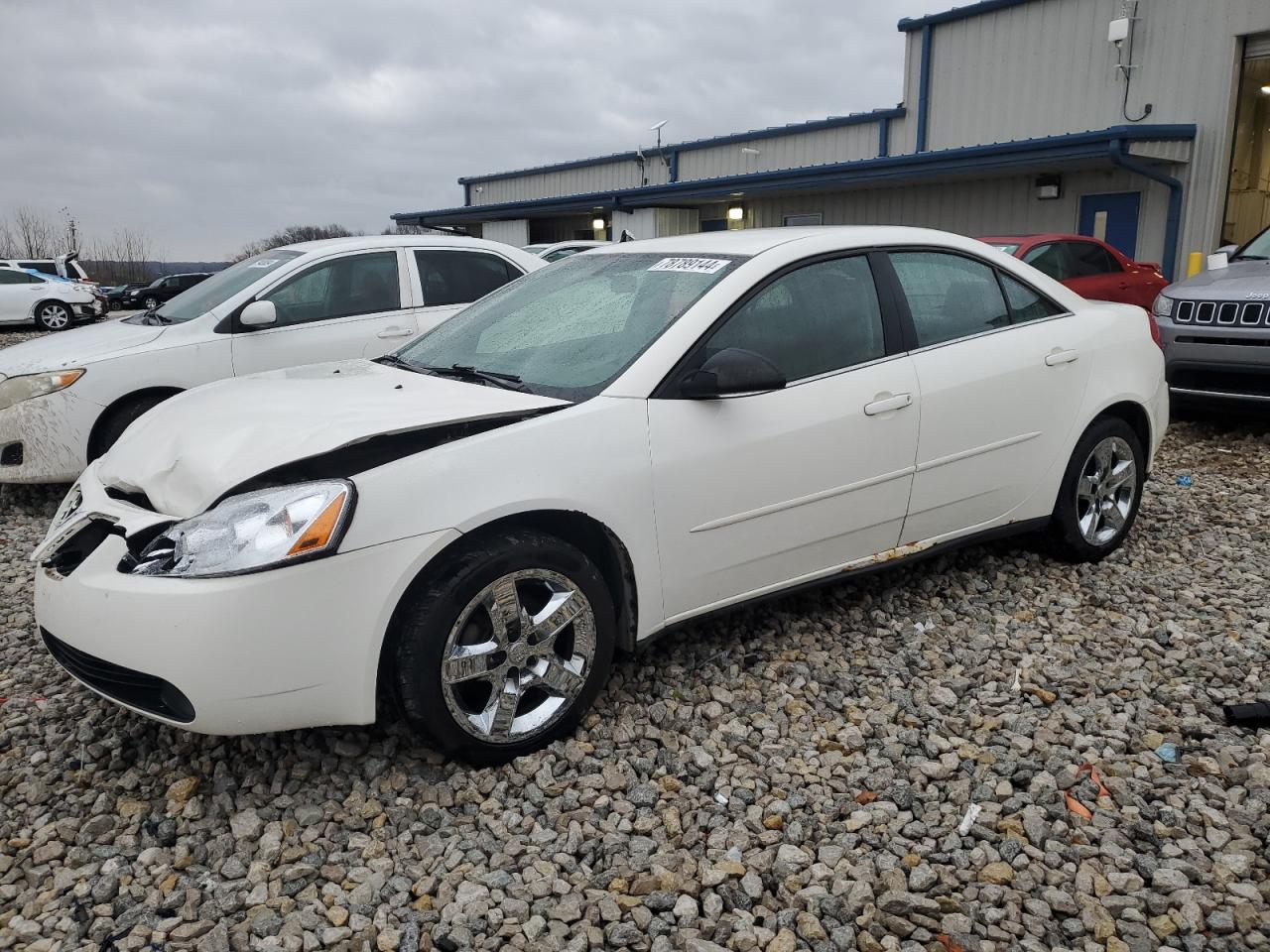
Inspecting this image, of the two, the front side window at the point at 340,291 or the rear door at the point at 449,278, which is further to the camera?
the rear door at the point at 449,278

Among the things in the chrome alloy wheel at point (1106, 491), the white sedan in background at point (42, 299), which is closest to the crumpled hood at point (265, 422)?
the chrome alloy wheel at point (1106, 491)

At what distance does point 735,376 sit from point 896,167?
14.2 metres

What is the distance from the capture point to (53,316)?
21.1 m

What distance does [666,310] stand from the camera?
350 centimetres

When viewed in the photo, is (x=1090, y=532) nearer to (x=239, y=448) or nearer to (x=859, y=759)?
(x=859, y=759)

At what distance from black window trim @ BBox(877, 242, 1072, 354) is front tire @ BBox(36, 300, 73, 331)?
2158 cm

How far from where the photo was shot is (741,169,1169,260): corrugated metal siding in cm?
1441

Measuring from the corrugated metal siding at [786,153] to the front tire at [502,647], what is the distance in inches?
706

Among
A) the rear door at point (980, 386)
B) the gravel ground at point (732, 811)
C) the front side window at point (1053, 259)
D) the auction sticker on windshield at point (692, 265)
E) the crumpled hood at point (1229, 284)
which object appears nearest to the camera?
the gravel ground at point (732, 811)

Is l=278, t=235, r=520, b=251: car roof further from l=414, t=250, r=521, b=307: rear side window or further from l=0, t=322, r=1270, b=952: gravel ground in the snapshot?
l=0, t=322, r=1270, b=952: gravel ground

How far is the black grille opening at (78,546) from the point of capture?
295cm

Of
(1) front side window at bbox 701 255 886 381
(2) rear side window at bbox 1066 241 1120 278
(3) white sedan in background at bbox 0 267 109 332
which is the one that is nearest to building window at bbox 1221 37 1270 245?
(2) rear side window at bbox 1066 241 1120 278

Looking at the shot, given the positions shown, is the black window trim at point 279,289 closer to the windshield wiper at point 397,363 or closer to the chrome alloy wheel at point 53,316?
the windshield wiper at point 397,363

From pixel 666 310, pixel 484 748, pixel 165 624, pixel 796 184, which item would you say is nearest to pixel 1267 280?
pixel 666 310
